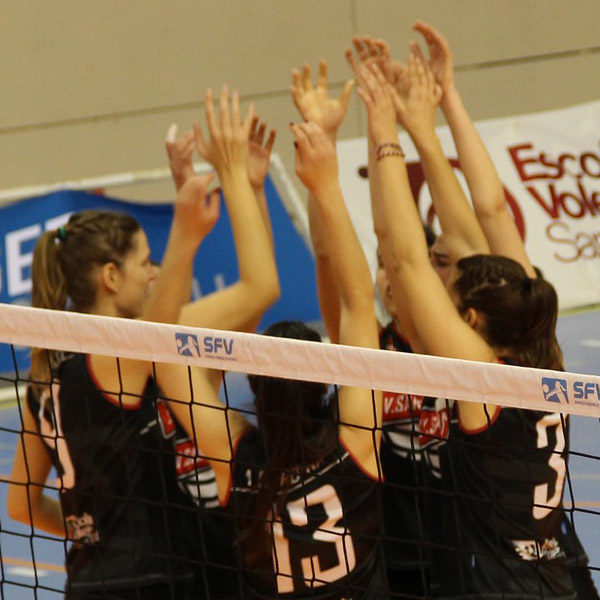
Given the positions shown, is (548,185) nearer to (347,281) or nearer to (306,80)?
(306,80)

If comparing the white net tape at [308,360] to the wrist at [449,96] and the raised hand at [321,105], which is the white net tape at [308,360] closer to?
the raised hand at [321,105]

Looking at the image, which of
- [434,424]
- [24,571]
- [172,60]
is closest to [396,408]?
[434,424]

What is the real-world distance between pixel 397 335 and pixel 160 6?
22.5 ft

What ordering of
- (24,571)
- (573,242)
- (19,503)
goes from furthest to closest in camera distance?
(573,242) < (24,571) < (19,503)

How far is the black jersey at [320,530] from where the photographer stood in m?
2.90

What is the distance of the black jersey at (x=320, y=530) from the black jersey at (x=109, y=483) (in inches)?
9.3

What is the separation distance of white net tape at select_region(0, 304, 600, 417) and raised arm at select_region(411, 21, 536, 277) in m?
1.46

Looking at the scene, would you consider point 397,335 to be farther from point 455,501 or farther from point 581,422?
point 581,422

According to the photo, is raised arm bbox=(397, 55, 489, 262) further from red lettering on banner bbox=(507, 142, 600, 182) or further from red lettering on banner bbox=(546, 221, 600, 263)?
red lettering on banner bbox=(507, 142, 600, 182)

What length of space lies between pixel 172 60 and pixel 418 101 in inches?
252

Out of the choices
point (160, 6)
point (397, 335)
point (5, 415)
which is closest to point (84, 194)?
point (5, 415)

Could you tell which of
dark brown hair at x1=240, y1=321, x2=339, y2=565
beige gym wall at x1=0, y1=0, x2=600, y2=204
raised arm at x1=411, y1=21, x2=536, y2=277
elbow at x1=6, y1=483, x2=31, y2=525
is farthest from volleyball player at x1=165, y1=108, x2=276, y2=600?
beige gym wall at x1=0, y1=0, x2=600, y2=204

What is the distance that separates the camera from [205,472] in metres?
3.20

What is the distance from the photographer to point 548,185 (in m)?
8.84
